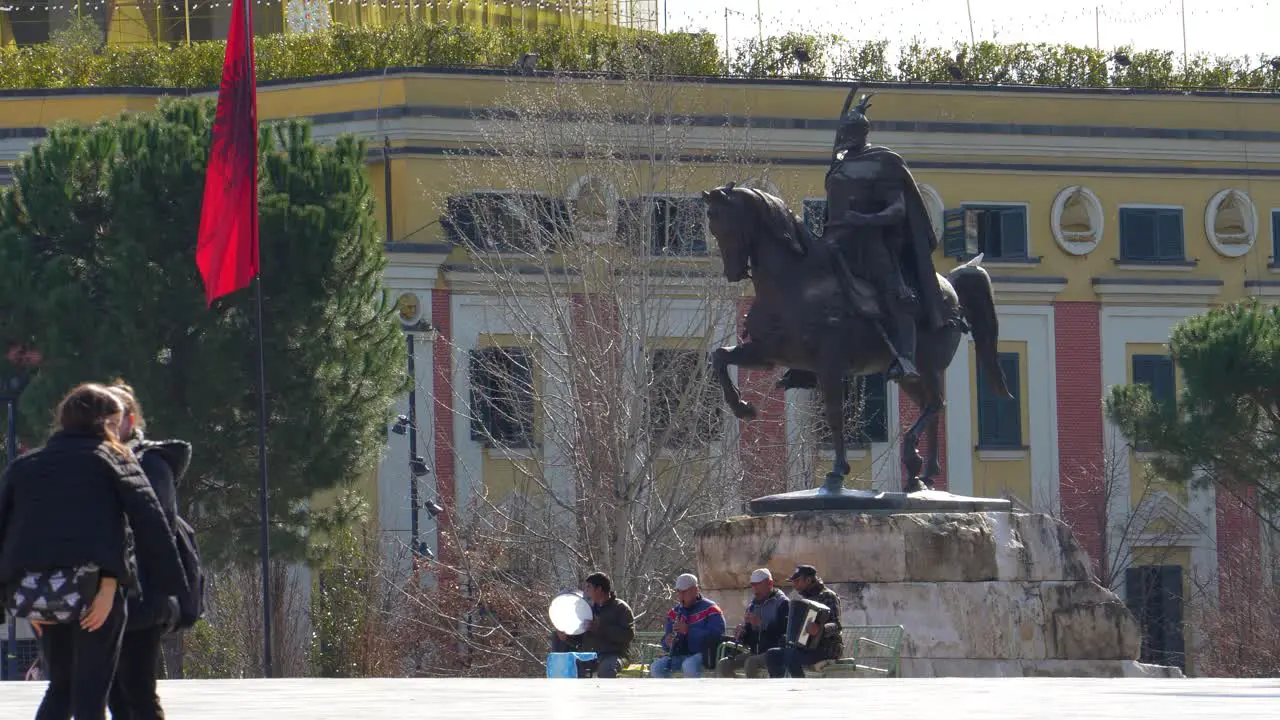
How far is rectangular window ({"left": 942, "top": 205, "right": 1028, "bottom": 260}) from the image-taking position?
4891 cm

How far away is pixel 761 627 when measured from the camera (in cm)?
2022

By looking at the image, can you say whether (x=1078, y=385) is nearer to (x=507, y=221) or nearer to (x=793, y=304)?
(x=507, y=221)

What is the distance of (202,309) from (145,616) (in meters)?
26.2

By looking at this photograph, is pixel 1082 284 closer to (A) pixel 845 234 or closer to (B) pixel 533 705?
(A) pixel 845 234

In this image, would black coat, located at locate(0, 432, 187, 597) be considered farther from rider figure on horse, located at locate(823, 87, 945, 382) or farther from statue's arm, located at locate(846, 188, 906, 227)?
rider figure on horse, located at locate(823, 87, 945, 382)

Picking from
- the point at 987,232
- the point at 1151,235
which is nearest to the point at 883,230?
the point at 987,232

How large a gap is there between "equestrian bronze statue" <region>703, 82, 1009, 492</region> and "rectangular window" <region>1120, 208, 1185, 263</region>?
28.1 m

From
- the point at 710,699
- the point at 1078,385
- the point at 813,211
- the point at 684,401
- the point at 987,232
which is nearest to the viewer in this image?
the point at 710,699

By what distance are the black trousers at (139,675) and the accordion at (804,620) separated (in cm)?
847

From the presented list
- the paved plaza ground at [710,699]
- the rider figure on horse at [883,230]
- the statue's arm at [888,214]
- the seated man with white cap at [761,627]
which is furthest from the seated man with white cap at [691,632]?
the paved plaza ground at [710,699]

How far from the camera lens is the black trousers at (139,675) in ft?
37.1

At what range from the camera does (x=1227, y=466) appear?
147ft

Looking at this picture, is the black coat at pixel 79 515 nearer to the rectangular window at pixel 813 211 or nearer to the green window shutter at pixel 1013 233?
the rectangular window at pixel 813 211

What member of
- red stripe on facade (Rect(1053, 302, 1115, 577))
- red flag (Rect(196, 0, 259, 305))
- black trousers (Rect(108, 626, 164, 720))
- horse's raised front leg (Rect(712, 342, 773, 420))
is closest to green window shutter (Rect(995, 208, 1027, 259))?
red stripe on facade (Rect(1053, 302, 1115, 577))
